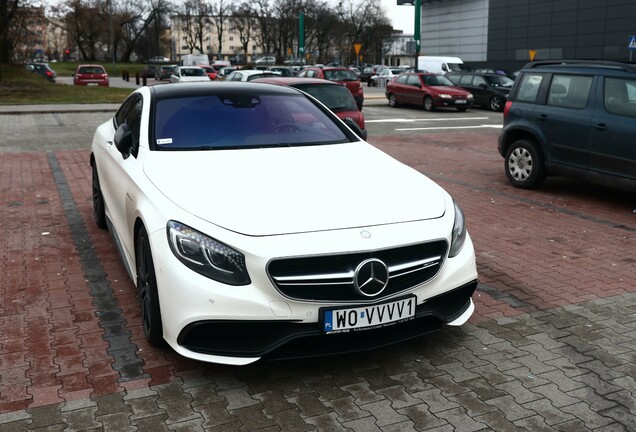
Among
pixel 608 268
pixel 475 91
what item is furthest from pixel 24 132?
pixel 475 91

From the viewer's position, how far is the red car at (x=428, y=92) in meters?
24.5

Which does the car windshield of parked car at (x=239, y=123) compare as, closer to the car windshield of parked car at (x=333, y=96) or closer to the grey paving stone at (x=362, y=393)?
the grey paving stone at (x=362, y=393)

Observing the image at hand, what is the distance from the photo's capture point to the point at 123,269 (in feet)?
19.1

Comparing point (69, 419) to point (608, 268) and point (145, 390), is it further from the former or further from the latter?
point (608, 268)

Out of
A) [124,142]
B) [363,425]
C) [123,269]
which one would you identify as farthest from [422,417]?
[123,269]

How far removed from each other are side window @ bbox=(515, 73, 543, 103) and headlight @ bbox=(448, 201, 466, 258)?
5.66 meters

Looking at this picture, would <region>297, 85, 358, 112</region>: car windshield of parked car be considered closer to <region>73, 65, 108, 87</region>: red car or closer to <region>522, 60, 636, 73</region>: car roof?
<region>522, 60, 636, 73</region>: car roof

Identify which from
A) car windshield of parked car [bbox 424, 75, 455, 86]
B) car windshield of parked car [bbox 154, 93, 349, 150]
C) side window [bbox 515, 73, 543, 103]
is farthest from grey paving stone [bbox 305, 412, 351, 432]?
car windshield of parked car [bbox 424, 75, 455, 86]

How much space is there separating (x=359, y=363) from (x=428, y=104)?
72.3 ft

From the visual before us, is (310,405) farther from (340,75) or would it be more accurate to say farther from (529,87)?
(340,75)

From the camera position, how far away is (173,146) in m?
4.79

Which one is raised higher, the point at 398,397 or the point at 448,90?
the point at 448,90

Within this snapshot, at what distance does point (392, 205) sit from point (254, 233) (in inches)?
34.8

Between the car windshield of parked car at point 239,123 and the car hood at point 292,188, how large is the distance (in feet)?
0.55
